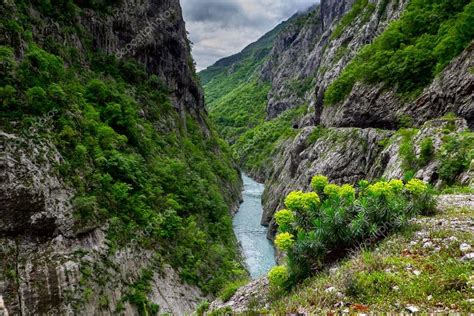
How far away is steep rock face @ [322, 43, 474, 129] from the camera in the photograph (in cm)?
2712

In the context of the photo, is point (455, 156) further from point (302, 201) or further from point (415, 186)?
point (302, 201)

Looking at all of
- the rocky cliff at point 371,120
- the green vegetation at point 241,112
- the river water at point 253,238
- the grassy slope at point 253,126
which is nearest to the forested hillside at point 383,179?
the rocky cliff at point 371,120

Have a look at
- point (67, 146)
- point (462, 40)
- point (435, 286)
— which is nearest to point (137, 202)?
point (67, 146)

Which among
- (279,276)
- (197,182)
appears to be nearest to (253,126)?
(197,182)

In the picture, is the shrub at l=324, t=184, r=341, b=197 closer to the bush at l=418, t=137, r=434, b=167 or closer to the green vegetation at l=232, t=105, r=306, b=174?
the bush at l=418, t=137, r=434, b=167

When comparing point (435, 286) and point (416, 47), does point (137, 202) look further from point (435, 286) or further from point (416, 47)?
point (416, 47)

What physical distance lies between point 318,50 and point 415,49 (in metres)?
84.5

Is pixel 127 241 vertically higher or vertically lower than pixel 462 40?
lower

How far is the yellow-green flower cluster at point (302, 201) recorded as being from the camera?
34.9 ft

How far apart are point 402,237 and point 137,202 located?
18065 millimetres

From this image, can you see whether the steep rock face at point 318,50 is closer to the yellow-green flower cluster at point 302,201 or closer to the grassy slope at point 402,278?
the yellow-green flower cluster at point 302,201

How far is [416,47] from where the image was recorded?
37.4m

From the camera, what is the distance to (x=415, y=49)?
121 ft

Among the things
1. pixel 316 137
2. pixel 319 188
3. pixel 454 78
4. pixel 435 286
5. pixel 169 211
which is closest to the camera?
pixel 435 286
